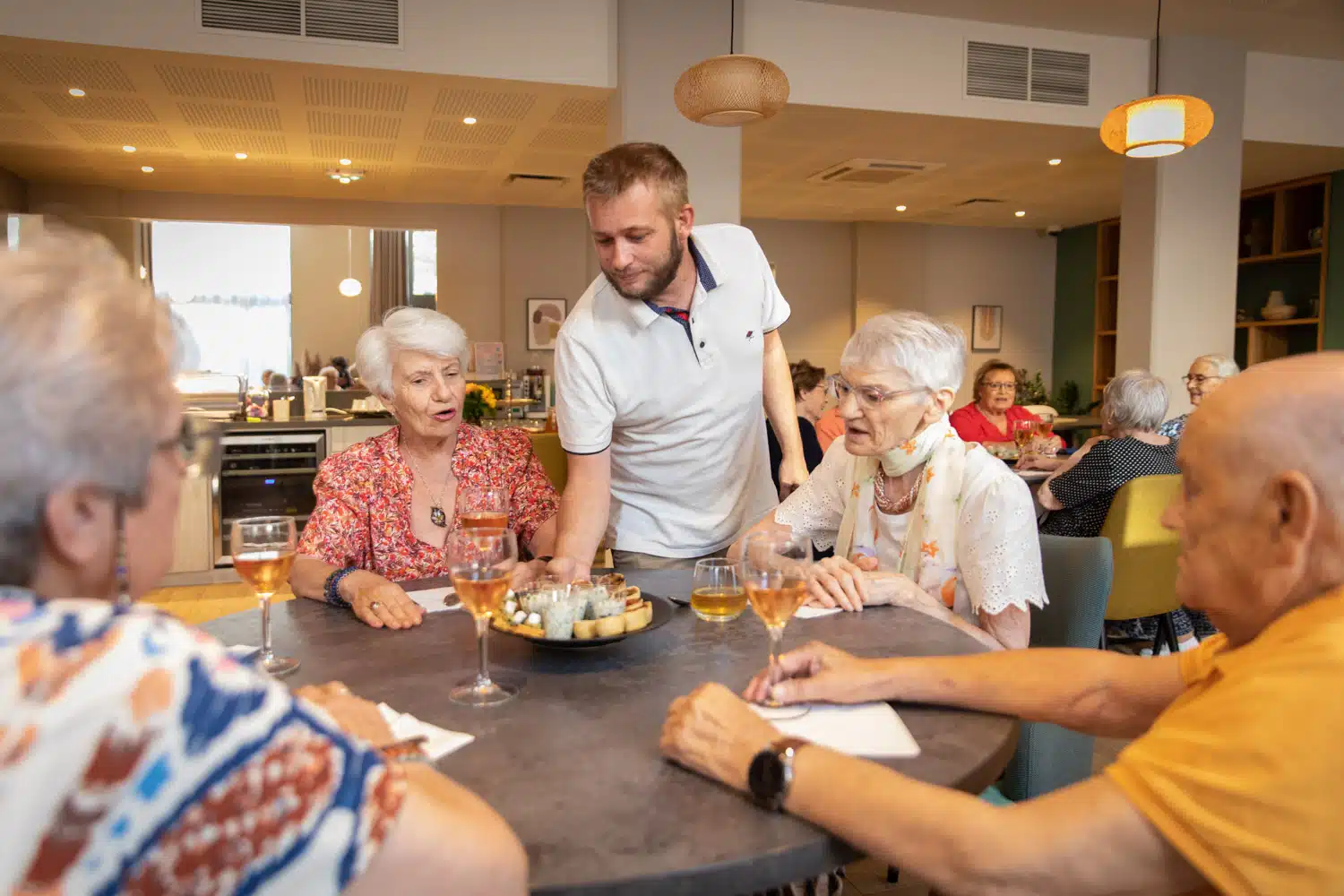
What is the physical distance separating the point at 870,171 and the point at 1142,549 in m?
5.40

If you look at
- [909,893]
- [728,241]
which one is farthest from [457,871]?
[728,241]

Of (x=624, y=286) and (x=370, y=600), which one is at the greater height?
(x=624, y=286)

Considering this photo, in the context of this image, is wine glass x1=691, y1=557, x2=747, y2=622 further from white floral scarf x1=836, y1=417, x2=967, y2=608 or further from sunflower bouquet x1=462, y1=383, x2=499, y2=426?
sunflower bouquet x1=462, y1=383, x2=499, y2=426

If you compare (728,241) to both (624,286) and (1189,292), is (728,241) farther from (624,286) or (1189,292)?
(1189,292)

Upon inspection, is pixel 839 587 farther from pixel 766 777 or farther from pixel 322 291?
pixel 322 291

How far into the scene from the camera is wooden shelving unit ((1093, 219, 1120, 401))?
11.2 meters

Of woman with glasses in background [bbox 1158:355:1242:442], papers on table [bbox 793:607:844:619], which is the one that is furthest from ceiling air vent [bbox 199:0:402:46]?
woman with glasses in background [bbox 1158:355:1242:442]

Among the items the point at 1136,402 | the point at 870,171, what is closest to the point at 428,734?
the point at 1136,402

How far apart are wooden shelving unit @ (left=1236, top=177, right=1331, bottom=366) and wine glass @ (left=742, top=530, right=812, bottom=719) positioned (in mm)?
9071

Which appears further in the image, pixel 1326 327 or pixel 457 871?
pixel 1326 327

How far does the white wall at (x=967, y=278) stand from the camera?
11609 mm

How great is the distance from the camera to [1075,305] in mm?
12000

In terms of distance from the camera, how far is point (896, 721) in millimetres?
1257

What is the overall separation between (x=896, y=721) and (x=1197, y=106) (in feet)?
15.5
